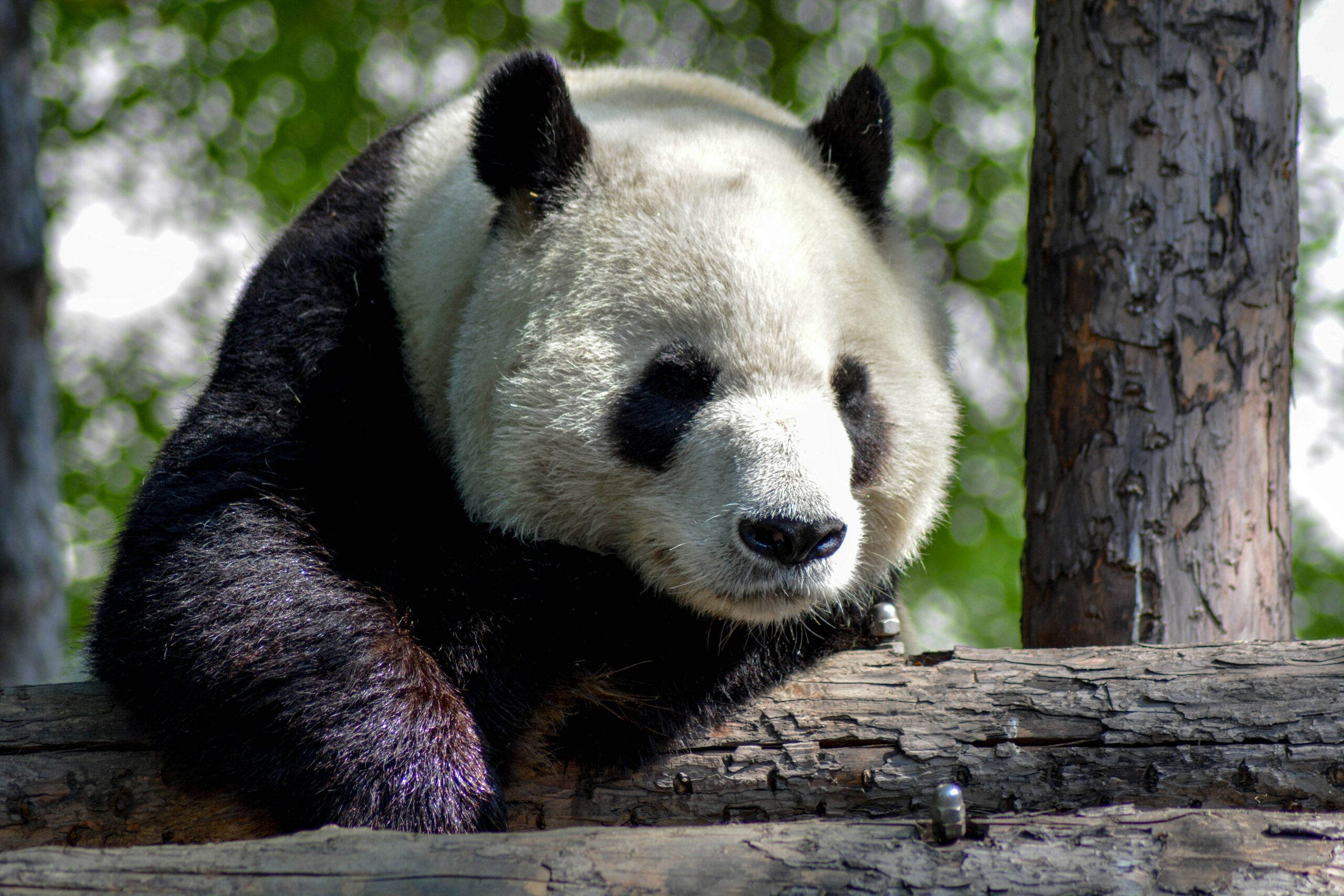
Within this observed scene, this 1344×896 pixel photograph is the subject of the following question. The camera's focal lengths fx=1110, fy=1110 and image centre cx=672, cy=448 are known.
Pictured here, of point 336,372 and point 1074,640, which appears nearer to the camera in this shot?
Answer: point 336,372

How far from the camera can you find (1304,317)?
28.7 ft

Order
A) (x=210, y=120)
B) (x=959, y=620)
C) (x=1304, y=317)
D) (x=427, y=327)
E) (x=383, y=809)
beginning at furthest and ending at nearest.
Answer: (x=959, y=620)
(x=210, y=120)
(x=1304, y=317)
(x=427, y=327)
(x=383, y=809)

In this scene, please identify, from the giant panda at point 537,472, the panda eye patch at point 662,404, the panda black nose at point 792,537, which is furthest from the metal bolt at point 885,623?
the panda eye patch at point 662,404

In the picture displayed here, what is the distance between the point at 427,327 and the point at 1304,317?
765 cm

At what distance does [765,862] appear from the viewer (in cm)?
213

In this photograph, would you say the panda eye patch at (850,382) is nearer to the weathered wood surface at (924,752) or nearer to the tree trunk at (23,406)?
the weathered wood surface at (924,752)

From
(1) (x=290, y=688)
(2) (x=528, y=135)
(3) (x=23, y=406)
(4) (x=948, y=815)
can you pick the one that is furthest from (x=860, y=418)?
(3) (x=23, y=406)

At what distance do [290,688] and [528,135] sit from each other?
185 cm

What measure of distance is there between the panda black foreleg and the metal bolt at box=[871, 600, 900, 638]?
1.31 m

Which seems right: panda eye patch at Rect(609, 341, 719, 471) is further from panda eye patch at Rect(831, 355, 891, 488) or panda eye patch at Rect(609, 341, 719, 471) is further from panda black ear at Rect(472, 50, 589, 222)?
panda black ear at Rect(472, 50, 589, 222)

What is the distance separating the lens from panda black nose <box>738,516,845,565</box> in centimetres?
294

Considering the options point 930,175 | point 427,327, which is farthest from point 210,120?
point 427,327

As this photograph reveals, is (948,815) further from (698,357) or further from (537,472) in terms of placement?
(537,472)

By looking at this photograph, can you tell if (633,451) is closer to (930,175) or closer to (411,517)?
(411,517)
